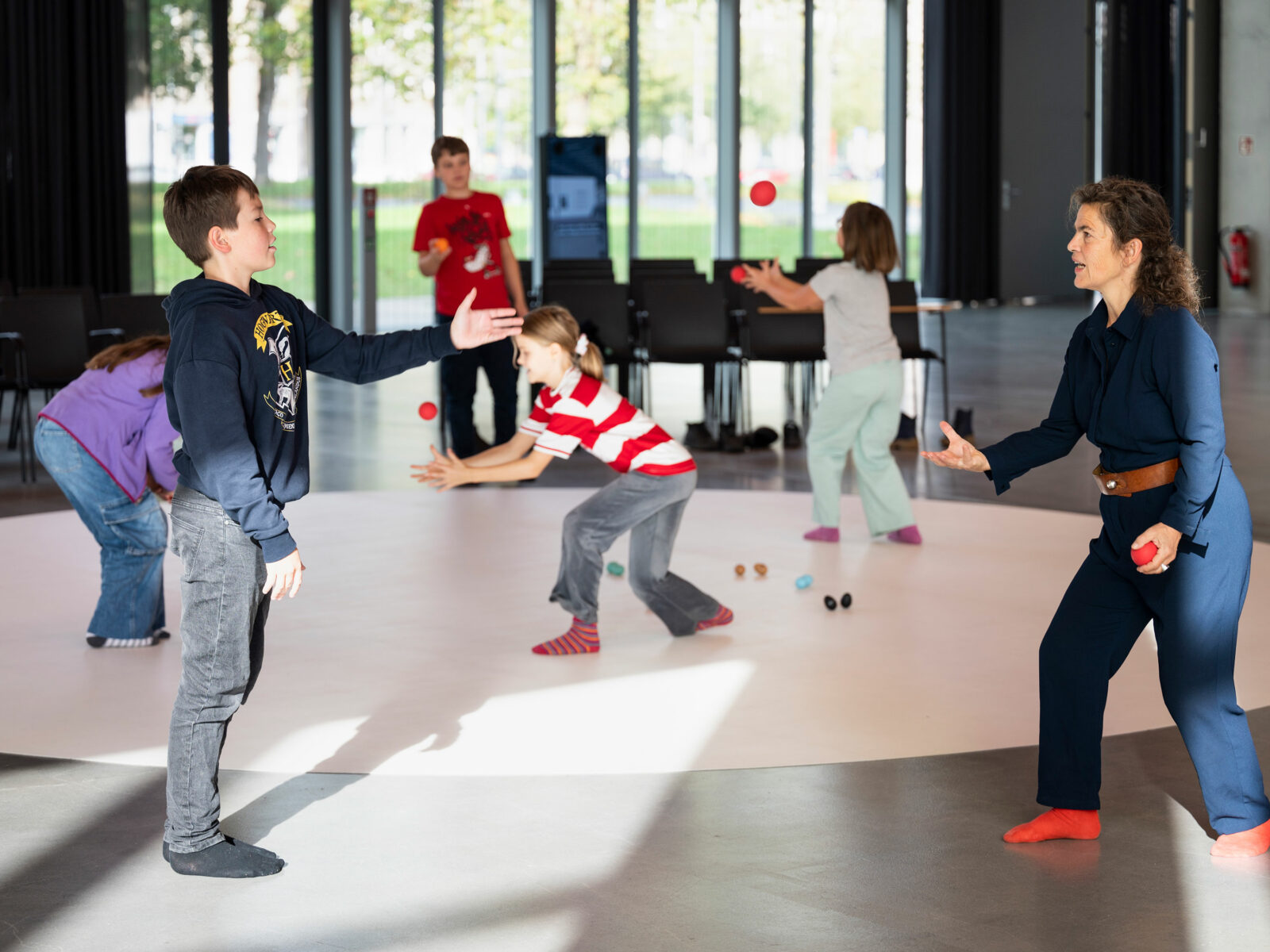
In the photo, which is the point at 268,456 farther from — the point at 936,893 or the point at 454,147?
the point at 454,147

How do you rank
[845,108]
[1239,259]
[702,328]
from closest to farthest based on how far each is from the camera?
1. [702,328]
2. [1239,259]
3. [845,108]

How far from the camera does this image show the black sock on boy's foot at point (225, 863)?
123 inches

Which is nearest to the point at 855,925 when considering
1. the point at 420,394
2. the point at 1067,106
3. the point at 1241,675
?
the point at 1241,675

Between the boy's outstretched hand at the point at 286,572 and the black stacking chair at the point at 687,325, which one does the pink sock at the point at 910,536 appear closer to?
the black stacking chair at the point at 687,325

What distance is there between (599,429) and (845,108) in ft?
57.0

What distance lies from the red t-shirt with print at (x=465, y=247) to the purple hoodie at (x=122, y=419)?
3.46 m

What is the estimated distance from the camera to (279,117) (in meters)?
16.8

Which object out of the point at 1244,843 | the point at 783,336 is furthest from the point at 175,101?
the point at 1244,843

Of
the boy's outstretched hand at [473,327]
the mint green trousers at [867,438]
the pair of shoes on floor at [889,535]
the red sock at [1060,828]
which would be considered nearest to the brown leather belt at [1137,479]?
the red sock at [1060,828]

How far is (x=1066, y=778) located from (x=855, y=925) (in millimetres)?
687

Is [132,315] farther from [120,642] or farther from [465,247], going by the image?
[120,642]

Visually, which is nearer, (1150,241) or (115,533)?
(1150,241)

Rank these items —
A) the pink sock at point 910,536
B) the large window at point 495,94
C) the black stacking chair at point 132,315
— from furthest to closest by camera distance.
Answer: the large window at point 495,94 < the black stacking chair at point 132,315 < the pink sock at point 910,536

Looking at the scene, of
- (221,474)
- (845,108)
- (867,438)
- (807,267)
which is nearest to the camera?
(221,474)
